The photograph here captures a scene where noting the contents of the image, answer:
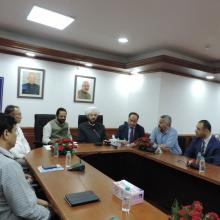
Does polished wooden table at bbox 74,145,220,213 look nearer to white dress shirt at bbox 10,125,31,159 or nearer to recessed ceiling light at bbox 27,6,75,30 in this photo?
white dress shirt at bbox 10,125,31,159

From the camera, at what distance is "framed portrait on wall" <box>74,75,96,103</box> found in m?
4.66

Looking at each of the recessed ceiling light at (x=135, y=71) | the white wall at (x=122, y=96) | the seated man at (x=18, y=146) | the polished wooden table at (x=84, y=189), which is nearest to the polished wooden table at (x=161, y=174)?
the seated man at (x=18, y=146)

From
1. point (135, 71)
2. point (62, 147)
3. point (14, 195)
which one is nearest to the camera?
point (14, 195)

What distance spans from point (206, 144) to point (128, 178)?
49.4 inches

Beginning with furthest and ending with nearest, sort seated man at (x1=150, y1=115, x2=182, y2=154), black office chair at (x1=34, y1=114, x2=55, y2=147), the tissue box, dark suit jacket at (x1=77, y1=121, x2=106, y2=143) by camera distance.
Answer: black office chair at (x1=34, y1=114, x2=55, y2=147) < dark suit jacket at (x1=77, y1=121, x2=106, y2=143) < seated man at (x1=150, y1=115, x2=182, y2=154) < the tissue box

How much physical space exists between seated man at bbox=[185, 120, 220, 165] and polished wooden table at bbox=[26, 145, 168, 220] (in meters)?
1.55

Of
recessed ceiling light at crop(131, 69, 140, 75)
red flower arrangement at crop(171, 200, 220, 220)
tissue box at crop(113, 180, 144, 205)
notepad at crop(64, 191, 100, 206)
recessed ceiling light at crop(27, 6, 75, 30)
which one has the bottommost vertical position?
notepad at crop(64, 191, 100, 206)

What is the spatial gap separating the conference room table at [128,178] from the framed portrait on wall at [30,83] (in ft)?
5.82

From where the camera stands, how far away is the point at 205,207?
2.22 meters

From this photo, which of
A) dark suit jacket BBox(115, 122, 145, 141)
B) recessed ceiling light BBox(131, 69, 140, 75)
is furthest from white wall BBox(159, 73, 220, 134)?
dark suit jacket BBox(115, 122, 145, 141)

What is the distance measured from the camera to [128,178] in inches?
131

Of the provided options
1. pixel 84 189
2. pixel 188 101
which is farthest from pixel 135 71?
pixel 84 189

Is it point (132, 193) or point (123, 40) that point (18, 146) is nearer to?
point (132, 193)

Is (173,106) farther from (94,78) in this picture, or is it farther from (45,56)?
(45,56)
